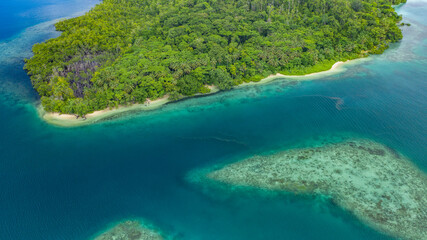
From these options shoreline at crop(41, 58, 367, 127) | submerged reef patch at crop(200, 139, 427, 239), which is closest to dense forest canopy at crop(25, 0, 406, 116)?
shoreline at crop(41, 58, 367, 127)

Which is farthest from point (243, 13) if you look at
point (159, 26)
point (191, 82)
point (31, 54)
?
point (31, 54)

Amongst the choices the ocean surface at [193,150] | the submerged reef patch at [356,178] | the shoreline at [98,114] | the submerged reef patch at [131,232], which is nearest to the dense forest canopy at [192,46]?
the shoreline at [98,114]

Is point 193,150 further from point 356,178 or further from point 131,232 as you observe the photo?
point 356,178

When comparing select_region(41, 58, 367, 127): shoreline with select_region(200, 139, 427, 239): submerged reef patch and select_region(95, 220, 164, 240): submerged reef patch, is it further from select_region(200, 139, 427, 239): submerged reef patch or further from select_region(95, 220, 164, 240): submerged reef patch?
select_region(95, 220, 164, 240): submerged reef patch

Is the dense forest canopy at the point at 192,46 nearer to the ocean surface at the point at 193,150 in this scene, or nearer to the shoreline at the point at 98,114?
the shoreline at the point at 98,114

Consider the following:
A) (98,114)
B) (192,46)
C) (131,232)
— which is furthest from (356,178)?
(192,46)

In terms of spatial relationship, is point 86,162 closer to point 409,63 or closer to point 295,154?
point 295,154
